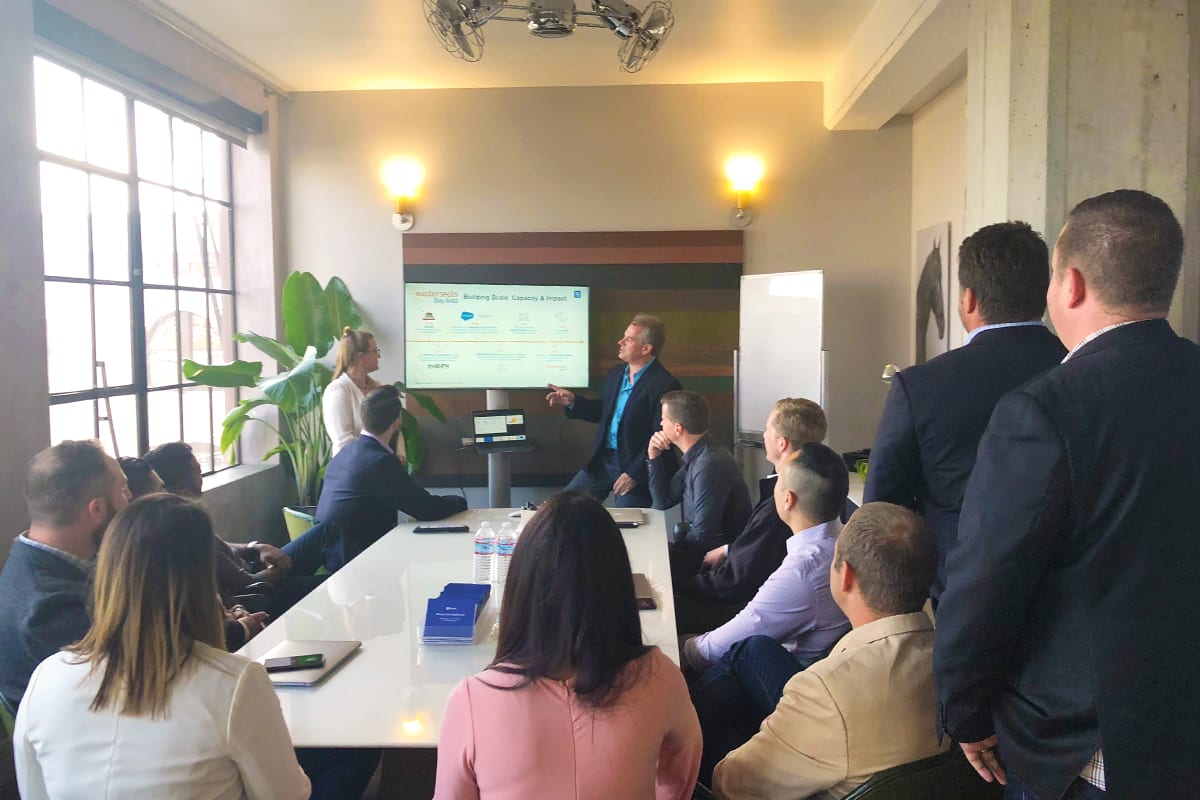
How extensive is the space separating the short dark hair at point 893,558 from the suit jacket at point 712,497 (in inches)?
69.0

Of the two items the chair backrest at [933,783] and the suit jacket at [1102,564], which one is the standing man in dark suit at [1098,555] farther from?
the chair backrest at [933,783]

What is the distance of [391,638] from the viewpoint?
2.33 meters

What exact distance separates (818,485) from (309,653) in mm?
1434

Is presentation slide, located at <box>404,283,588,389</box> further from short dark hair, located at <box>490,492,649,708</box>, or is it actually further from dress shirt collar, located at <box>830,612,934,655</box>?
short dark hair, located at <box>490,492,649,708</box>

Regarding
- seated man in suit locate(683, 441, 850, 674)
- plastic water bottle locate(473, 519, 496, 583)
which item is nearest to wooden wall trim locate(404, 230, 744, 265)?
plastic water bottle locate(473, 519, 496, 583)

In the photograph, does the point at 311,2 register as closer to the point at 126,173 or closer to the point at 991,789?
the point at 126,173

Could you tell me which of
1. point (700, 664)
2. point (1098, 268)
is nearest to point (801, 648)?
point (700, 664)

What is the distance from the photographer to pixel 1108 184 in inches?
98.0

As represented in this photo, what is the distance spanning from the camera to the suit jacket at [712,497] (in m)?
3.55

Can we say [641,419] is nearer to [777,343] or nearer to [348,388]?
[777,343]

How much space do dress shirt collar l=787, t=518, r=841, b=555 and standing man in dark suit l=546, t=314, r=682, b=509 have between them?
213cm

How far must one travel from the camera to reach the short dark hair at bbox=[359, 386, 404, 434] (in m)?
3.55

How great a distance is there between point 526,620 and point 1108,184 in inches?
84.6

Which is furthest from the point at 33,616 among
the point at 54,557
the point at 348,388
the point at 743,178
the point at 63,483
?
the point at 743,178
